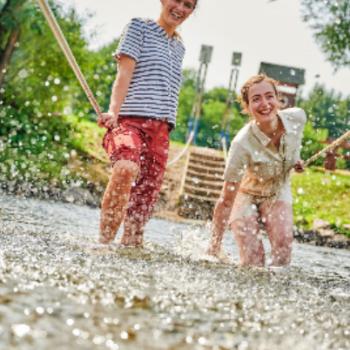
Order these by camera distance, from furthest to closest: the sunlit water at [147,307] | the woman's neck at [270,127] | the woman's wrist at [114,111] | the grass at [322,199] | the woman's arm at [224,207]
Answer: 1. the grass at [322,199]
2. the woman's neck at [270,127]
3. the woman's arm at [224,207]
4. the woman's wrist at [114,111]
5. the sunlit water at [147,307]

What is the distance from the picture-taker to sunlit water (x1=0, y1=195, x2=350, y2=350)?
1299 mm

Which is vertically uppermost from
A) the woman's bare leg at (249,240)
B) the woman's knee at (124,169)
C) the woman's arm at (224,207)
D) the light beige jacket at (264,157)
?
the light beige jacket at (264,157)

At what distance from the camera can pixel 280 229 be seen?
161 inches

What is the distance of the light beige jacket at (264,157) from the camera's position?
3986mm

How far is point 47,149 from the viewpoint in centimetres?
1284

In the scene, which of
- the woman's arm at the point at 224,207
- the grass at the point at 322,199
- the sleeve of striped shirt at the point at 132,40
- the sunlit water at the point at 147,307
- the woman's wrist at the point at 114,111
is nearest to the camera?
the sunlit water at the point at 147,307

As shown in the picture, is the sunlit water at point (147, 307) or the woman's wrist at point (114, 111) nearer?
the sunlit water at point (147, 307)

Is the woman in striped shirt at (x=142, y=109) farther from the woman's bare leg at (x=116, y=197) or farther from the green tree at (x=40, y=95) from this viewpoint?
the green tree at (x=40, y=95)

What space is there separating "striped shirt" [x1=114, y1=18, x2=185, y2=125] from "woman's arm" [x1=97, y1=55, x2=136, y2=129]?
0.05 metres

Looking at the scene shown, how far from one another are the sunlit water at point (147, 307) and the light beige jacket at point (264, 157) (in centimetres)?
149

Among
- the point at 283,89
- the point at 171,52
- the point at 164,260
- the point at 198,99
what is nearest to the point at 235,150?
the point at 171,52

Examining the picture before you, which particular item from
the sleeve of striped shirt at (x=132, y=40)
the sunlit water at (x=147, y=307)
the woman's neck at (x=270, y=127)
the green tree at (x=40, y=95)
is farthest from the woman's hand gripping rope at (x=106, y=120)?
the green tree at (x=40, y=95)

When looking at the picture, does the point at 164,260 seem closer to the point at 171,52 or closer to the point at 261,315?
the point at 261,315

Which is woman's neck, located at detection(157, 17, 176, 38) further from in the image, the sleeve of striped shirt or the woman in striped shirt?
the sleeve of striped shirt
